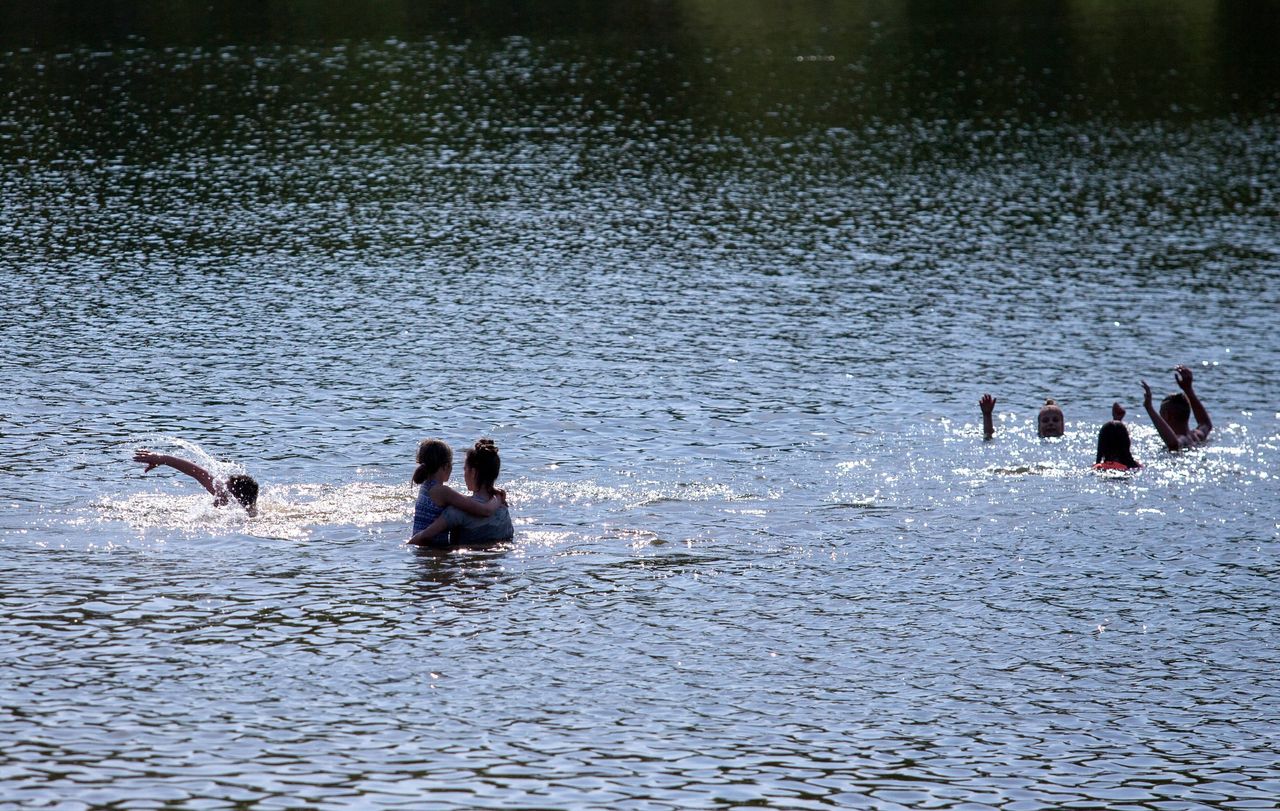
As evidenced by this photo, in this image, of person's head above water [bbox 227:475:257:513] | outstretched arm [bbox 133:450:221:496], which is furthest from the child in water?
outstretched arm [bbox 133:450:221:496]

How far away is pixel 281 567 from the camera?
19.3 m

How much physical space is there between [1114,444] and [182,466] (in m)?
12.4

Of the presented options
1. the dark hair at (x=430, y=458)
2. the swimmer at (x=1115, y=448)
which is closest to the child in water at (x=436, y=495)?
the dark hair at (x=430, y=458)

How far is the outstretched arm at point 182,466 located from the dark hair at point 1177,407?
1343cm

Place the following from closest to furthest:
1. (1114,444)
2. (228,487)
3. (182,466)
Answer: (182,466) < (228,487) < (1114,444)

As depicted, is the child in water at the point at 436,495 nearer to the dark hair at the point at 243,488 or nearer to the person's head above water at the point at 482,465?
→ the person's head above water at the point at 482,465

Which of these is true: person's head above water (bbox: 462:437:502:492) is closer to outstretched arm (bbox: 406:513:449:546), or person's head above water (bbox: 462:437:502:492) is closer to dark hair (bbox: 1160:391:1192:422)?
outstretched arm (bbox: 406:513:449:546)

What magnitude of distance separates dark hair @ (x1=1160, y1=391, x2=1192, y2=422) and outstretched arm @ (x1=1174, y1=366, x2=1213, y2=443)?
0.16 meters

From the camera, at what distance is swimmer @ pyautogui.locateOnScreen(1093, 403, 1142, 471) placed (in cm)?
2359

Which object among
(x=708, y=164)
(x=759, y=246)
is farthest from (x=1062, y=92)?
(x=759, y=246)

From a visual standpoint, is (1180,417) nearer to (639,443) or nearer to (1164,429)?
(1164,429)

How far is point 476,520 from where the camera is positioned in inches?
785

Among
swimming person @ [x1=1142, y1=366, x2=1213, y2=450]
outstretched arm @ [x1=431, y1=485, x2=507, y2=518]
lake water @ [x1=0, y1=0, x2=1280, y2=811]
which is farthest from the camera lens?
swimming person @ [x1=1142, y1=366, x2=1213, y2=450]

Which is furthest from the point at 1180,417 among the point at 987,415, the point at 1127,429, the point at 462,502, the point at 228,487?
the point at 228,487
